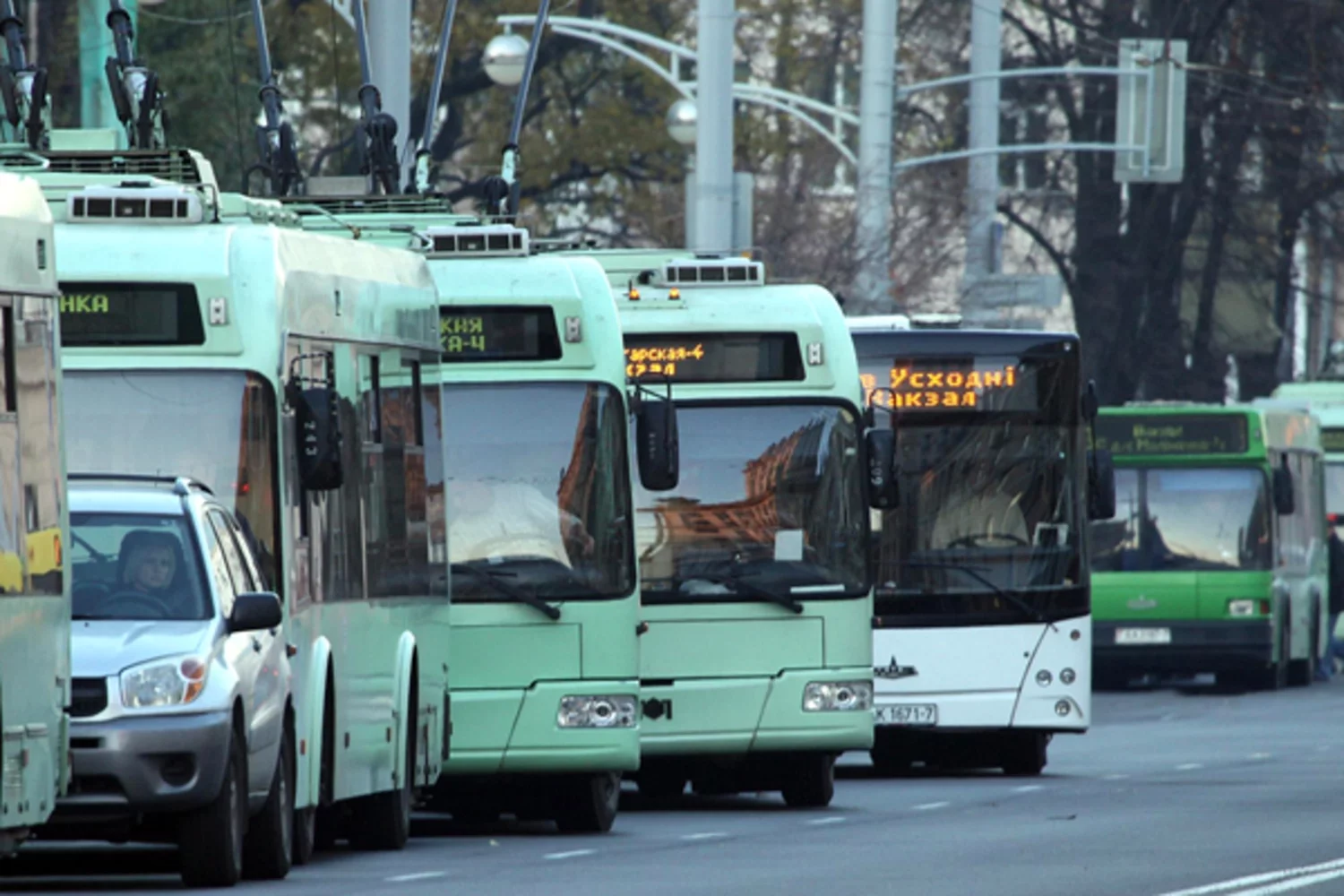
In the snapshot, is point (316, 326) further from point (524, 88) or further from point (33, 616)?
point (524, 88)

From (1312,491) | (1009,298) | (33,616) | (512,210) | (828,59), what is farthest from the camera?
(828,59)

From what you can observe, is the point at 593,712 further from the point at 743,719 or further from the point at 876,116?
the point at 876,116

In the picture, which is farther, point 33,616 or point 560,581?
point 560,581

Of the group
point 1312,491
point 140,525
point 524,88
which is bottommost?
point 1312,491

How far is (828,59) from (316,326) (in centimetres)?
3614

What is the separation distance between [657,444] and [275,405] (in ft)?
12.9

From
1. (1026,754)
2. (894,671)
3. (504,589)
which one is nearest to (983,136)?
(1026,754)

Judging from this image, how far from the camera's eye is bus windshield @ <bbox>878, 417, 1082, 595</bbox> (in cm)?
2305

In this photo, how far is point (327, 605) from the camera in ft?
47.3

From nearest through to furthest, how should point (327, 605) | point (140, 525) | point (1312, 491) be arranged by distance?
point (140, 525), point (327, 605), point (1312, 491)

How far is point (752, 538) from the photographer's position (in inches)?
753

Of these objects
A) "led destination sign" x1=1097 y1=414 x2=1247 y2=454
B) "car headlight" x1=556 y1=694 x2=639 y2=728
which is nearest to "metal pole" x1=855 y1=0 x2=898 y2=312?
"led destination sign" x1=1097 y1=414 x2=1247 y2=454

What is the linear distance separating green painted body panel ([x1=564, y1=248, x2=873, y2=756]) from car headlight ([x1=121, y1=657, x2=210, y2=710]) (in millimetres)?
6152

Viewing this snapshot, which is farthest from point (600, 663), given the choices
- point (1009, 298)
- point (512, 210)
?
point (1009, 298)
